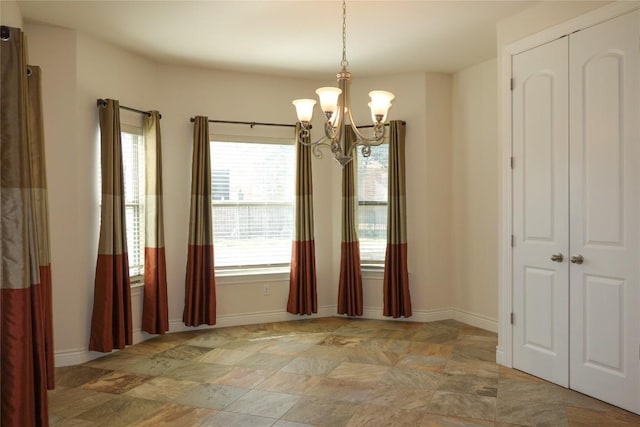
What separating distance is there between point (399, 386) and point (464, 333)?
163 centimetres

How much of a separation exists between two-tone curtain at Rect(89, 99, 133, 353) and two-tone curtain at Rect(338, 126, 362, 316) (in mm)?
2300

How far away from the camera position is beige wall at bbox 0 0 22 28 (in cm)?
312

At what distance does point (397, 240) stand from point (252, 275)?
166 cm

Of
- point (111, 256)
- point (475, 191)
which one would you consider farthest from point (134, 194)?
point (475, 191)

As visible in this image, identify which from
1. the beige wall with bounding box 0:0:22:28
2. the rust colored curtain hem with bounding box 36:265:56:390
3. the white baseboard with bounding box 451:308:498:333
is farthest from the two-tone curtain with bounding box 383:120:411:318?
the beige wall with bounding box 0:0:22:28

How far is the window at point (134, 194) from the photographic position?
14.9 feet

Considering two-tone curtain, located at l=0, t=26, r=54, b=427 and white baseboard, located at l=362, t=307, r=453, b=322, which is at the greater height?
two-tone curtain, located at l=0, t=26, r=54, b=427

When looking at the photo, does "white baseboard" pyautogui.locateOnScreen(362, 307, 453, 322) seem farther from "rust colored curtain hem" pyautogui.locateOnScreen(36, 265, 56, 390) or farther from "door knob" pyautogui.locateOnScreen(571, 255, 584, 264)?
"rust colored curtain hem" pyautogui.locateOnScreen(36, 265, 56, 390)

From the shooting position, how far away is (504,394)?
330cm

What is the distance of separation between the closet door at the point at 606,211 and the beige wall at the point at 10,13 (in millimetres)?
3858

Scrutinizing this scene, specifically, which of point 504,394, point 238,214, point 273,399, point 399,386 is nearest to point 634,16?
point 504,394

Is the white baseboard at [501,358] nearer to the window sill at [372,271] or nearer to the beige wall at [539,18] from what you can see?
the window sill at [372,271]

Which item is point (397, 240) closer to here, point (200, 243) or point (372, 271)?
point (372, 271)

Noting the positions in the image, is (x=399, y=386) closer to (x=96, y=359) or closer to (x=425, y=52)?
(x=96, y=359)
